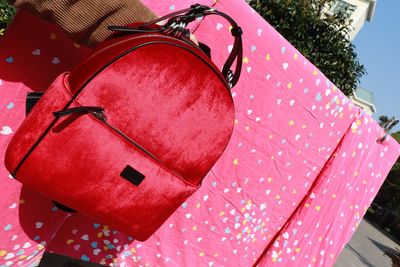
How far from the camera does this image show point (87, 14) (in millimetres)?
1082

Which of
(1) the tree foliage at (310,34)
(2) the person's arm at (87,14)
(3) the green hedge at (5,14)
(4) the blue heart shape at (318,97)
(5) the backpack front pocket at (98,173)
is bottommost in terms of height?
(5) the backpack front pocket at (98,173)

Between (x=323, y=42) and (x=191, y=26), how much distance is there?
229cm

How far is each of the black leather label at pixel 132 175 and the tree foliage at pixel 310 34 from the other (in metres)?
2.56

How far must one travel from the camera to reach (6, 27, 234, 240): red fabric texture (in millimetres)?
979

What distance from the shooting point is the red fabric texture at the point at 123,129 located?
0.98 meters

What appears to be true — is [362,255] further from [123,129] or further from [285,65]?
[123,129]

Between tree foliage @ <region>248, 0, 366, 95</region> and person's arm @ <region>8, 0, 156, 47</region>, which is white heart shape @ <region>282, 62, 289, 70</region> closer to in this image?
person's arm @ <region>8, 0, 156, 47</region>

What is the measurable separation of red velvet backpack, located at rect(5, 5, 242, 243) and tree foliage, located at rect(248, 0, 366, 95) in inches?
93.3

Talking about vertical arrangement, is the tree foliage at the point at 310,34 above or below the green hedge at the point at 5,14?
above

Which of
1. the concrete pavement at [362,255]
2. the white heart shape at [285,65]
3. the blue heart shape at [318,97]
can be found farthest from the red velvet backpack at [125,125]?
the concrete pavement at [362,255]

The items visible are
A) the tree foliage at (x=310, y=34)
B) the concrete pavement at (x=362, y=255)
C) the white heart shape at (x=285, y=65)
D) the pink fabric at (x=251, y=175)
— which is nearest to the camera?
the pink fabric at (x=251, y=175)

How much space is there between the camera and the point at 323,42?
3.30 m

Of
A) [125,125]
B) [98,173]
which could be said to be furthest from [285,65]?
[98,173]

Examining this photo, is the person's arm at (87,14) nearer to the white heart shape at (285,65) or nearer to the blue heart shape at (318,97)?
the white heart shape at (285,65)
